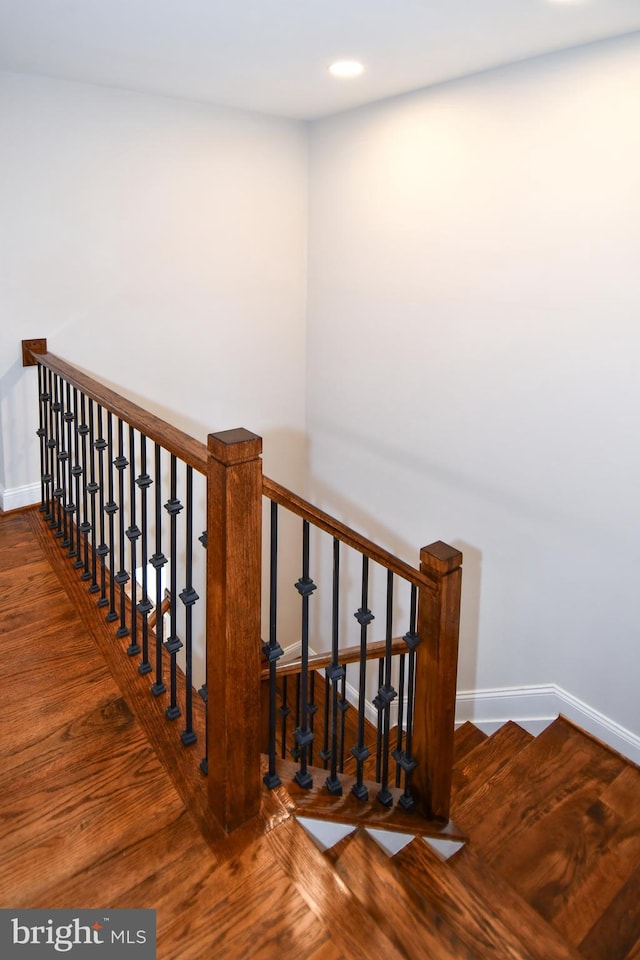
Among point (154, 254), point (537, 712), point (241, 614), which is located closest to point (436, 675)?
point (241, 614)

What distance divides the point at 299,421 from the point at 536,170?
2.27 meters

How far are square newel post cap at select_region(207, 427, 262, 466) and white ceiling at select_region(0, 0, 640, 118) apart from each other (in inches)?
64.5

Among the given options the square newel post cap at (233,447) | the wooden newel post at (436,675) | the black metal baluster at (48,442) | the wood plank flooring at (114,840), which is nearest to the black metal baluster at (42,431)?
the black metal baluster at (48,442)

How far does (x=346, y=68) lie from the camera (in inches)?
118

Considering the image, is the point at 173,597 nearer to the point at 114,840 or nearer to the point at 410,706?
the point at 114,840

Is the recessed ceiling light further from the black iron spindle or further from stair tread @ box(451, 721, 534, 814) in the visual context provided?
stair tread @ box(451, 721, 534, 814)

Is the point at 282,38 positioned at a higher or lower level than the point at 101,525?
higher

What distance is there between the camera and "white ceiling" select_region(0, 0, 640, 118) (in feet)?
7.43

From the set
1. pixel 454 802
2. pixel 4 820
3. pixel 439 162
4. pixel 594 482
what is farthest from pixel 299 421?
pixel 4 820

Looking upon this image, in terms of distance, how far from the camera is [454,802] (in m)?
2.88

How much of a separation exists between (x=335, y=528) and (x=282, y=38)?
2013mm

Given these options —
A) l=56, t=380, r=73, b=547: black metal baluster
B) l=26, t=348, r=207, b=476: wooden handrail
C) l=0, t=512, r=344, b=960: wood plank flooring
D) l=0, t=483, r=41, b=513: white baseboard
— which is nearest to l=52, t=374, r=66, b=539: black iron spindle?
l=56, t=380, r=73, b=547: black metal baluster

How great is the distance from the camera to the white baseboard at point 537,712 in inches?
122

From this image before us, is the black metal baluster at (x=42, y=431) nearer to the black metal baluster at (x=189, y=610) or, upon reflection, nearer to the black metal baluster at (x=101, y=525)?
the black metal baluster at (x=101, y=525)
